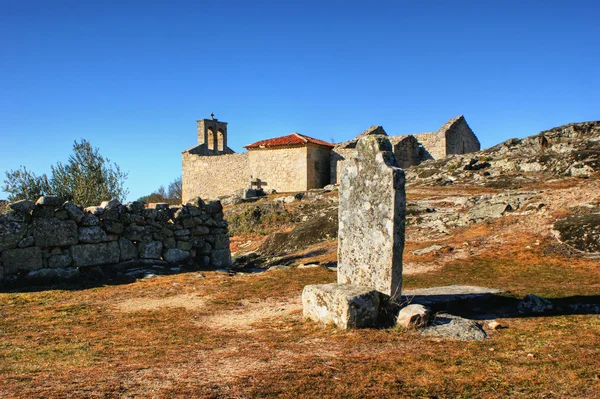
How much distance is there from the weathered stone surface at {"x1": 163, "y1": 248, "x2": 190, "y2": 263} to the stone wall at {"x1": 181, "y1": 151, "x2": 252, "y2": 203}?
24.2 m

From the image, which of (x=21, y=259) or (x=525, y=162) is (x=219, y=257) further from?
(x=525, y=162)

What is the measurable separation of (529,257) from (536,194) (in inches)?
194

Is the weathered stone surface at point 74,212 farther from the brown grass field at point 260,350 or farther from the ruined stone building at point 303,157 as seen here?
the ruined stone building at point 303,157

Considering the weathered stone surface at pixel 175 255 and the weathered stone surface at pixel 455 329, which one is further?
the weathered stone surface at pixel 175 255

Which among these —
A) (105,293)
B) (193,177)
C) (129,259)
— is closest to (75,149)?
(129,259)

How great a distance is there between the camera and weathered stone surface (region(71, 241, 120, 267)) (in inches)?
467

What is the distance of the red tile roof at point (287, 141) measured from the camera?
35.2m

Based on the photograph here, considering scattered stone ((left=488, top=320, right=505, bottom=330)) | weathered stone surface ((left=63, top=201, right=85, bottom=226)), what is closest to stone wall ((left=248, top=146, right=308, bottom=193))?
weathered stone surface ((left=63, top=201, right=85, bottom=226))

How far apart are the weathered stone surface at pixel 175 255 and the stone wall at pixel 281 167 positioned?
2129 cm

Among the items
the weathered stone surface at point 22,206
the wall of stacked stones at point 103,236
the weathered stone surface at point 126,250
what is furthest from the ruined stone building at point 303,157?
the weathered stone surface at point 22,206

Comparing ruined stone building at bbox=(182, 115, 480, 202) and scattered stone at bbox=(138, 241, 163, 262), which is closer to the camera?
scattered stone at bbox=(138, 241, 163, 262)

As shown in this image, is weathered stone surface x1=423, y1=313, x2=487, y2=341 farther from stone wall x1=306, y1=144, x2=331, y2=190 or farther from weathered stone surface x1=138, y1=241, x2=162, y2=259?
stone wall x1=306, y1=144, x2=331, y2=190

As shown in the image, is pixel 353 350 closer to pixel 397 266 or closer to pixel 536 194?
pixel 397 266

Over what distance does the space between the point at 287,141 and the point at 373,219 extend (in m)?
29.0
